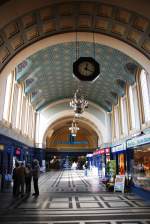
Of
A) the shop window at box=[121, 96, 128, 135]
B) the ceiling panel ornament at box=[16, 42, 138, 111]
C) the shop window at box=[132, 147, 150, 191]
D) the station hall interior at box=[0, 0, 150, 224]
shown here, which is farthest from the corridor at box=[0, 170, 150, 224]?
the shop window at box=[121, 96, 128, 135]

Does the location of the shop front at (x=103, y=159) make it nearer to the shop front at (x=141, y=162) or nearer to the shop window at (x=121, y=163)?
the shop window at (x=121, y=163)

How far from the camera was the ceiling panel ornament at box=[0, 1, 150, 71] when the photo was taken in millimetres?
7641

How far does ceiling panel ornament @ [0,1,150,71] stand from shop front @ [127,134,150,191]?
3.33 meters

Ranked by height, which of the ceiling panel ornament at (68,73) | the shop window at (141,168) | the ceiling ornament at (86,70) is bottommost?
the shop window at (141,168)

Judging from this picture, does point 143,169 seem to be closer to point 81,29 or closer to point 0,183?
point 81,29

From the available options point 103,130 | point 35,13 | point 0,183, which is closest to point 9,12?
point 35,13

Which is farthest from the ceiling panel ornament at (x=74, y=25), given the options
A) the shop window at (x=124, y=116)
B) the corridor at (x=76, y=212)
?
the shop window at (x=124, y=116)

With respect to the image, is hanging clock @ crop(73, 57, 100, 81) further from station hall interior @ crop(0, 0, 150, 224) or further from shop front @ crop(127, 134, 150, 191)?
shop front @ crop(127, 134, 150, 191)

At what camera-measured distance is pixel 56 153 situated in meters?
35.2

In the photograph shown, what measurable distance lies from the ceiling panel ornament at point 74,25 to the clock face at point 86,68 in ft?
6.64

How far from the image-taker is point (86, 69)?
7.26 meters

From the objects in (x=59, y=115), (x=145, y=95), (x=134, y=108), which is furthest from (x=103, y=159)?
(x=59, y=115)

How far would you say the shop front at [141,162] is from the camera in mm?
8469

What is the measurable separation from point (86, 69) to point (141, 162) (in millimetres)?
4555
